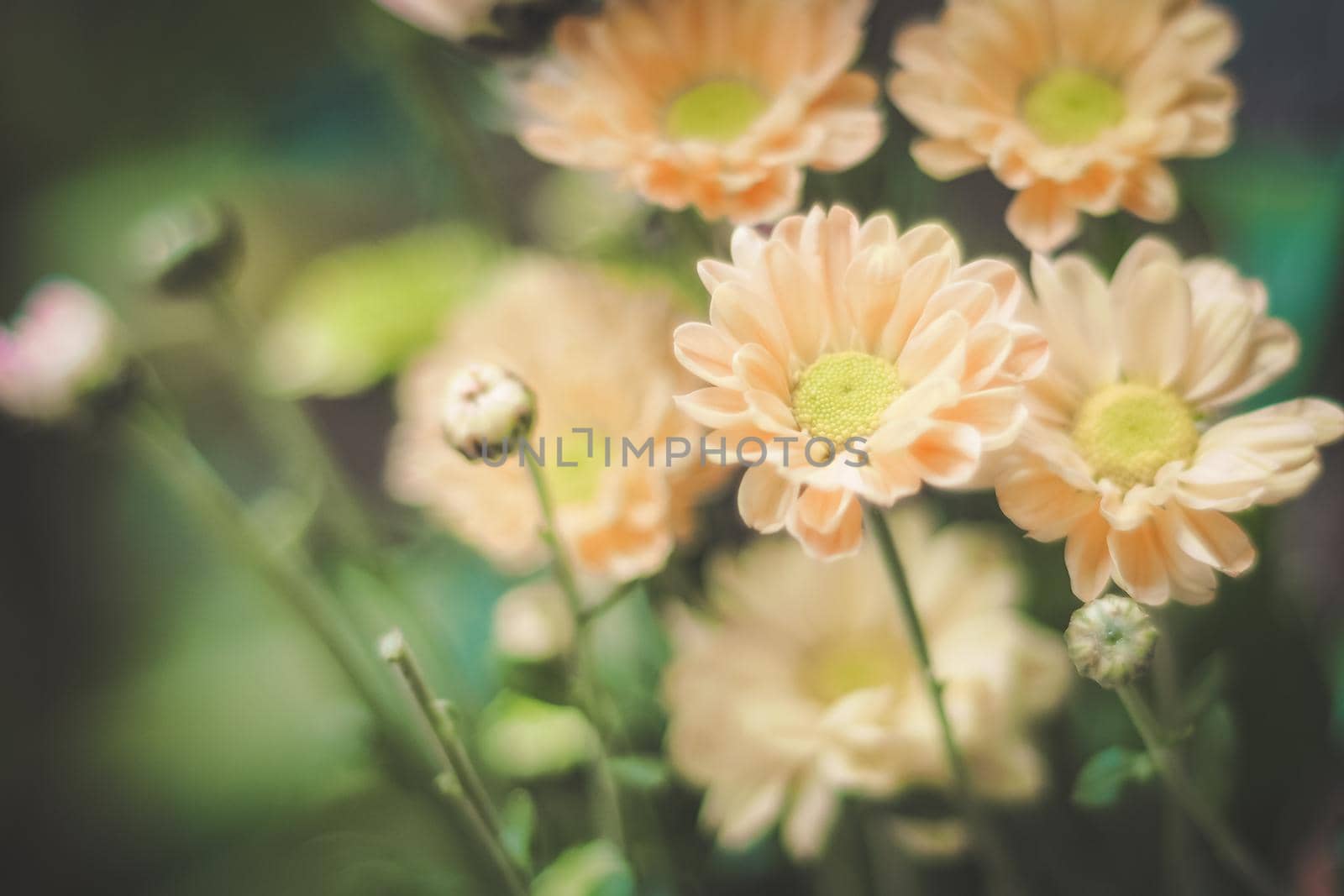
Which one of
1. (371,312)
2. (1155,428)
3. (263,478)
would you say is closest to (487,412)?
(1155,428)

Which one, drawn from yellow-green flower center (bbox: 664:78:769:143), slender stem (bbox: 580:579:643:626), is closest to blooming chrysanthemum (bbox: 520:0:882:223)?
yellow-green flower center (bbox: 664:78:769:143)

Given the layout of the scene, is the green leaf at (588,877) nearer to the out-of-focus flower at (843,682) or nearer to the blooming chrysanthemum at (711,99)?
A: the out-of-focus flower at (843,682)

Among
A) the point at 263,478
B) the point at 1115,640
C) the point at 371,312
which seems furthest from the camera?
the point at 263,478

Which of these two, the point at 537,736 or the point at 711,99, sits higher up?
the point at 711,99

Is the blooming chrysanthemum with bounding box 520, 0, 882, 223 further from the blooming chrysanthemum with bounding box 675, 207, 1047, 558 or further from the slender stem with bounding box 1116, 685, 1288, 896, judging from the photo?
the slender stem with bounding box 1116, 685, 1288, 896

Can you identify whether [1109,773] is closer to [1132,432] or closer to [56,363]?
[1132,432]
